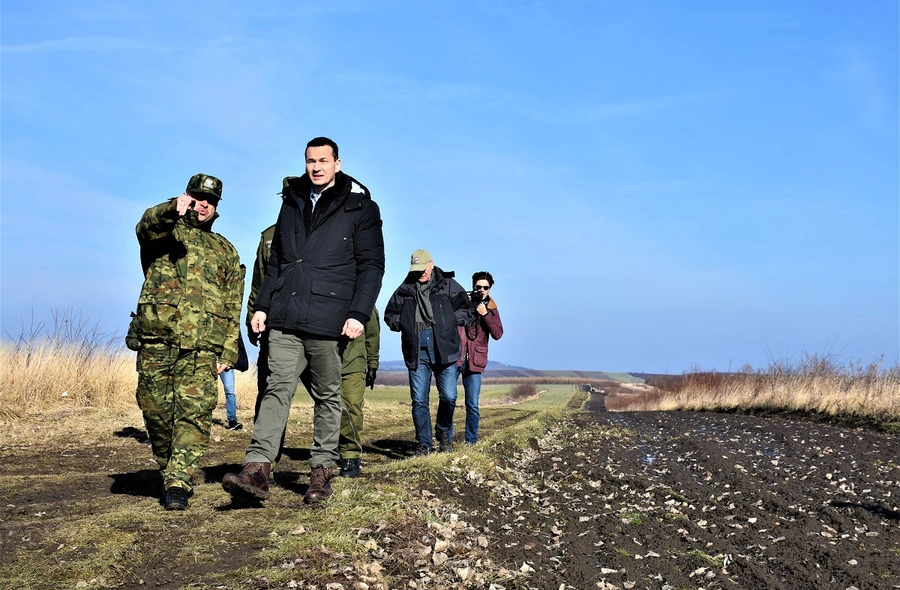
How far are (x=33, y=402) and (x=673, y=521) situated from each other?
38.5 feet

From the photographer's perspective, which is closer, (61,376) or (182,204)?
(182,204)

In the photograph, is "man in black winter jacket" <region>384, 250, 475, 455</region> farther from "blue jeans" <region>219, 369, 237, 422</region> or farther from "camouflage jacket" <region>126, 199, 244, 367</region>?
"blue jeans" <region>219, 369, 237, 422</region>

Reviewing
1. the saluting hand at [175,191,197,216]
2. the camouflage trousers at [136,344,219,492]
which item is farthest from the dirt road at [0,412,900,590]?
the saluting hand at [175,191,197,216]

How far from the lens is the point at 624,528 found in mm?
5988

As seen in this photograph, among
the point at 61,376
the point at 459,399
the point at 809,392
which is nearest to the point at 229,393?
the point at 61,376

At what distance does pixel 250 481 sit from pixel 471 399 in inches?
211

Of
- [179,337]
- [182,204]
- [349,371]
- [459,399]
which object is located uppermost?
[182,204]

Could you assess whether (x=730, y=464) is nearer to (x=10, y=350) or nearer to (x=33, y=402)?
(x=33, y=402)

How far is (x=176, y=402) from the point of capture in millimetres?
5871

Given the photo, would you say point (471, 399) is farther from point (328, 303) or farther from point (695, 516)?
point (328, 303)

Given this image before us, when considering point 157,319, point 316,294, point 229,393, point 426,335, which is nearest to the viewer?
point 316,294

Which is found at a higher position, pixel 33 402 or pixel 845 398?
pixel 845 398

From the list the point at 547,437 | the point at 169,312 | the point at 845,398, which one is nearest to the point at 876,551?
the point at 169,312

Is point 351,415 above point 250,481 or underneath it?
above
